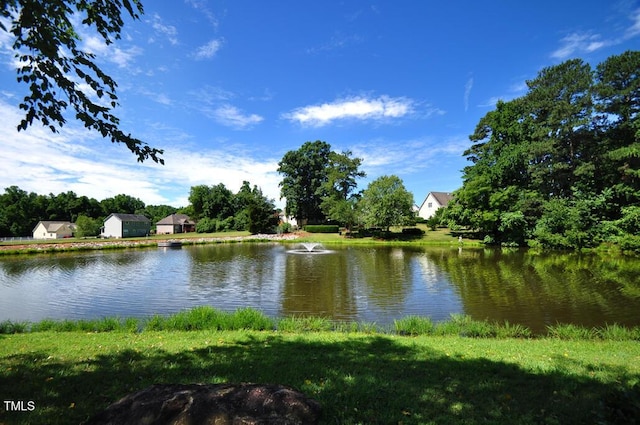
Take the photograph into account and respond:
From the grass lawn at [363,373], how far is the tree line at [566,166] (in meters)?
30.7

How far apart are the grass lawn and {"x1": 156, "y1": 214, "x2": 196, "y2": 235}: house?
73435mm

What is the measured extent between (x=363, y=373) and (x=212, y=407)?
9.24 feet

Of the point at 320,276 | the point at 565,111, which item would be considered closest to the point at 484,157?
the point at 565,111

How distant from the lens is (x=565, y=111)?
31.9 metres

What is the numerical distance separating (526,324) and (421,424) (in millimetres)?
8887

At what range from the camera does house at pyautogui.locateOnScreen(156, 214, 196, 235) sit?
75.6 metres

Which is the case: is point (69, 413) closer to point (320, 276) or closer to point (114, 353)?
point (114, 353)

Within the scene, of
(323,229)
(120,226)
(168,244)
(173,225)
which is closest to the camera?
(168,244)

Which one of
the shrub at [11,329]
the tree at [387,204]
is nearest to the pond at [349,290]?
the shrub at [11,329]

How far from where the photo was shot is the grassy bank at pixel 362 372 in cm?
366

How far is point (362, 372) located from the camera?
509 cm

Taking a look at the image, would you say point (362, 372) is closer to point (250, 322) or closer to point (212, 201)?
point (250, 322)

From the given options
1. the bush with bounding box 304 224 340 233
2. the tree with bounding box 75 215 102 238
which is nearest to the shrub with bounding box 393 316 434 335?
the bush with bounding box 304 224 340 233

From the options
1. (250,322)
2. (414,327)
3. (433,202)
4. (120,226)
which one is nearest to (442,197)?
(433,202)
